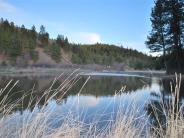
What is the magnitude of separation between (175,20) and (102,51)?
110 metres

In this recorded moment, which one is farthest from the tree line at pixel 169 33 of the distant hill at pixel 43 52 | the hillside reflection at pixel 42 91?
the distant hill at pixel 43 52

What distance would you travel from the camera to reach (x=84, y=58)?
112 metres

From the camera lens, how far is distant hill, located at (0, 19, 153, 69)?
77456 mm

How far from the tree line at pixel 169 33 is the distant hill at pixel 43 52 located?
60.6ft

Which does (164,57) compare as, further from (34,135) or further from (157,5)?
(34,135)

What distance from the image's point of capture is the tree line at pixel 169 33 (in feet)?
104

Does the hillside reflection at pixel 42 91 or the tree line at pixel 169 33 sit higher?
the tree line at pixel 169 33

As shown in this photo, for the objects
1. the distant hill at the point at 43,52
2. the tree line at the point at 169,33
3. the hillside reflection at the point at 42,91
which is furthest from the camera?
the distant hill at the point at 43,52

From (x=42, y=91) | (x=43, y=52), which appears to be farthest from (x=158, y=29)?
(x=43, y=52)

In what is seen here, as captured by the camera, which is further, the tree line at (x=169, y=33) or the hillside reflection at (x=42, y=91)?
the tree line at (x=169, y=33)

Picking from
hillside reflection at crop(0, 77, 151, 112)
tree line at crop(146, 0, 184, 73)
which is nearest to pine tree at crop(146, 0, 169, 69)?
tree line at crop(146, 0, 184, 73)

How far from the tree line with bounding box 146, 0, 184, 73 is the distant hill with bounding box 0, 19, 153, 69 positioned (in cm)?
1848

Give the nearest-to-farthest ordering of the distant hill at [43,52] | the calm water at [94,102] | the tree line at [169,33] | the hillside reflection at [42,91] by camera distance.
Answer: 1. the calm water at [94,102]
2. the hillside reflection at [42,91]
3. the tree line at [169,33]
4. the distant hill at [43,52]

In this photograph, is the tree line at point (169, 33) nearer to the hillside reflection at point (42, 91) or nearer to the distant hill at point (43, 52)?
the hillside reflection at point (42, 91)
